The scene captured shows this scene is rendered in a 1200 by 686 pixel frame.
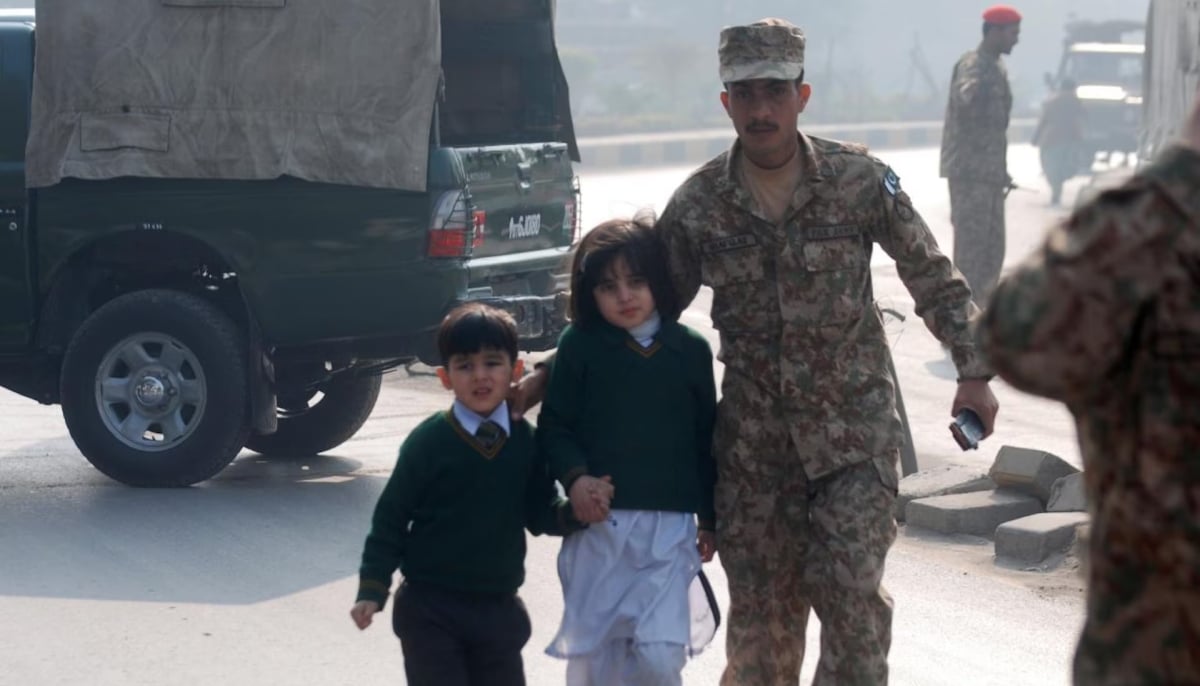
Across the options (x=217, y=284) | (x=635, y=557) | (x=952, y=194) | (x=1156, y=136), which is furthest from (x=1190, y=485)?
(x=1156, y=136)

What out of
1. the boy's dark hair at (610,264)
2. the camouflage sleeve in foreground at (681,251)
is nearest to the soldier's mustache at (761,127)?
the camouflage sleeve in foreground at (681,251)

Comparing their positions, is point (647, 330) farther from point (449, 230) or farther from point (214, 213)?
point (214, 213)

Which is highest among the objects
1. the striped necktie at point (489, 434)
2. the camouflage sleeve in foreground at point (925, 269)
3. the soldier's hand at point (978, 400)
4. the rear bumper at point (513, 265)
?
the camouflage sleeve in foreground at point (925, 269)

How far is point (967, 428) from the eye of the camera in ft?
13.1

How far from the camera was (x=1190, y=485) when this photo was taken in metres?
2.15

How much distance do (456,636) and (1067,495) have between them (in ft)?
13.0

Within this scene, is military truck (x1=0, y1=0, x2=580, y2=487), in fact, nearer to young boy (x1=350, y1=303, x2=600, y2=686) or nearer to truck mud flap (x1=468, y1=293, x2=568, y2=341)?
truck mud flap (x1=468, y1=293, x2=568, y2=341)

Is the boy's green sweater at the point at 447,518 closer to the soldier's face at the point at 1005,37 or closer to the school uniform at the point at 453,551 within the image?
the school uniform at the point at 453,551

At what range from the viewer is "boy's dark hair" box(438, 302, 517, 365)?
3.84m

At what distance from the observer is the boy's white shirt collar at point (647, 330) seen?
13.2 ft

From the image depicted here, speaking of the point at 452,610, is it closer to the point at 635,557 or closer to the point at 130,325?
the point at 635,557

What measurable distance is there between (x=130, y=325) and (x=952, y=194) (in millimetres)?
6852

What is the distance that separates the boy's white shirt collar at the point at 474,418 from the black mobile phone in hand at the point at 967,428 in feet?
3.10

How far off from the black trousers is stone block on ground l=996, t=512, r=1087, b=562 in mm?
3406
